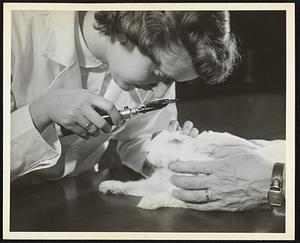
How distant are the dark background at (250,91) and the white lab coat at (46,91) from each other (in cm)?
7

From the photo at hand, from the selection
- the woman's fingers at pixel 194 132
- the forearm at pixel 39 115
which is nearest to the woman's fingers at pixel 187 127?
the woman's fingers at pixel 194 132

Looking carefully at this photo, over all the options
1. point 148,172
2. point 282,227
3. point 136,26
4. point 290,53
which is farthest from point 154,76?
point 282,227

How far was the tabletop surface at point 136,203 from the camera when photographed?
4.21 ft

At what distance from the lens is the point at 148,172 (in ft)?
4.26

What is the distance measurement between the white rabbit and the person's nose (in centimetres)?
10

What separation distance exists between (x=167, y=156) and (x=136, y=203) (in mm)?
141

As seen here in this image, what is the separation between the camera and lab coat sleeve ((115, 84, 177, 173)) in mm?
1293

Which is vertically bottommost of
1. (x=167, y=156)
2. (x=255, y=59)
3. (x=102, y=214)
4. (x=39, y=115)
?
(x=102, y=214)

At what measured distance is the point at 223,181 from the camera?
128 centimetres

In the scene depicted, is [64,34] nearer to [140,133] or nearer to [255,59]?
[140,133]

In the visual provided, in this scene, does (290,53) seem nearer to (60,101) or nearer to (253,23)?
(253,23)

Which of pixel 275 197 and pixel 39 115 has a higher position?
pixel 39 115

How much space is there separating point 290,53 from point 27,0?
0.68 meters

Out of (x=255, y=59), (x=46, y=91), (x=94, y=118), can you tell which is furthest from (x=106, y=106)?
(x=255, y=59)
